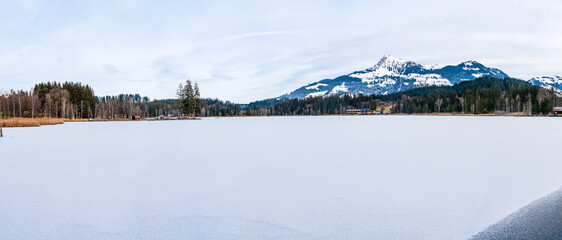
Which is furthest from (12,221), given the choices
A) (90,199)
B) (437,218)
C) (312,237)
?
(437,218)

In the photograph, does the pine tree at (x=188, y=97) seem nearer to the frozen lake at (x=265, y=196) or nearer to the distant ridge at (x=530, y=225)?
the frozen lake at (x=265, y=196)

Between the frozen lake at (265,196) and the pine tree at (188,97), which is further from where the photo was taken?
the pine tree at (188,97)

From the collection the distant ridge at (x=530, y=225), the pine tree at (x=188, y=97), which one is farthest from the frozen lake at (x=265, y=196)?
the pine tree at (x=188, y=97)

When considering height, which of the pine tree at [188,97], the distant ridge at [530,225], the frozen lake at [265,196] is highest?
the pine tree at [188,97]

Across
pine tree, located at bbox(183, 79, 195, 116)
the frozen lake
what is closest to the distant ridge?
the frozen lake

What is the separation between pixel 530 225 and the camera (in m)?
7.16

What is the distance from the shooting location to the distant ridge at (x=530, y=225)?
659 cm

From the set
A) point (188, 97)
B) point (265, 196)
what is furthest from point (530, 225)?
point (188, 97)

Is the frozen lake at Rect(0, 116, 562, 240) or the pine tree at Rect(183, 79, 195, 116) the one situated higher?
the pine tree at Rect(183, 79, 195, 116)

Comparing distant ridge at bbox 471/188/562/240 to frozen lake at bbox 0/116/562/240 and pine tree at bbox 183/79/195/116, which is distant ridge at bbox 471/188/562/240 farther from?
pine tree at bbox 183/79/195/116

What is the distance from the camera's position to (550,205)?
8680mm

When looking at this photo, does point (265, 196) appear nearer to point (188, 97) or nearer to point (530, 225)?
point (530, 225)

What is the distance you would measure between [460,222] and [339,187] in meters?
3.95

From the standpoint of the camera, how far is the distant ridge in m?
6.59
